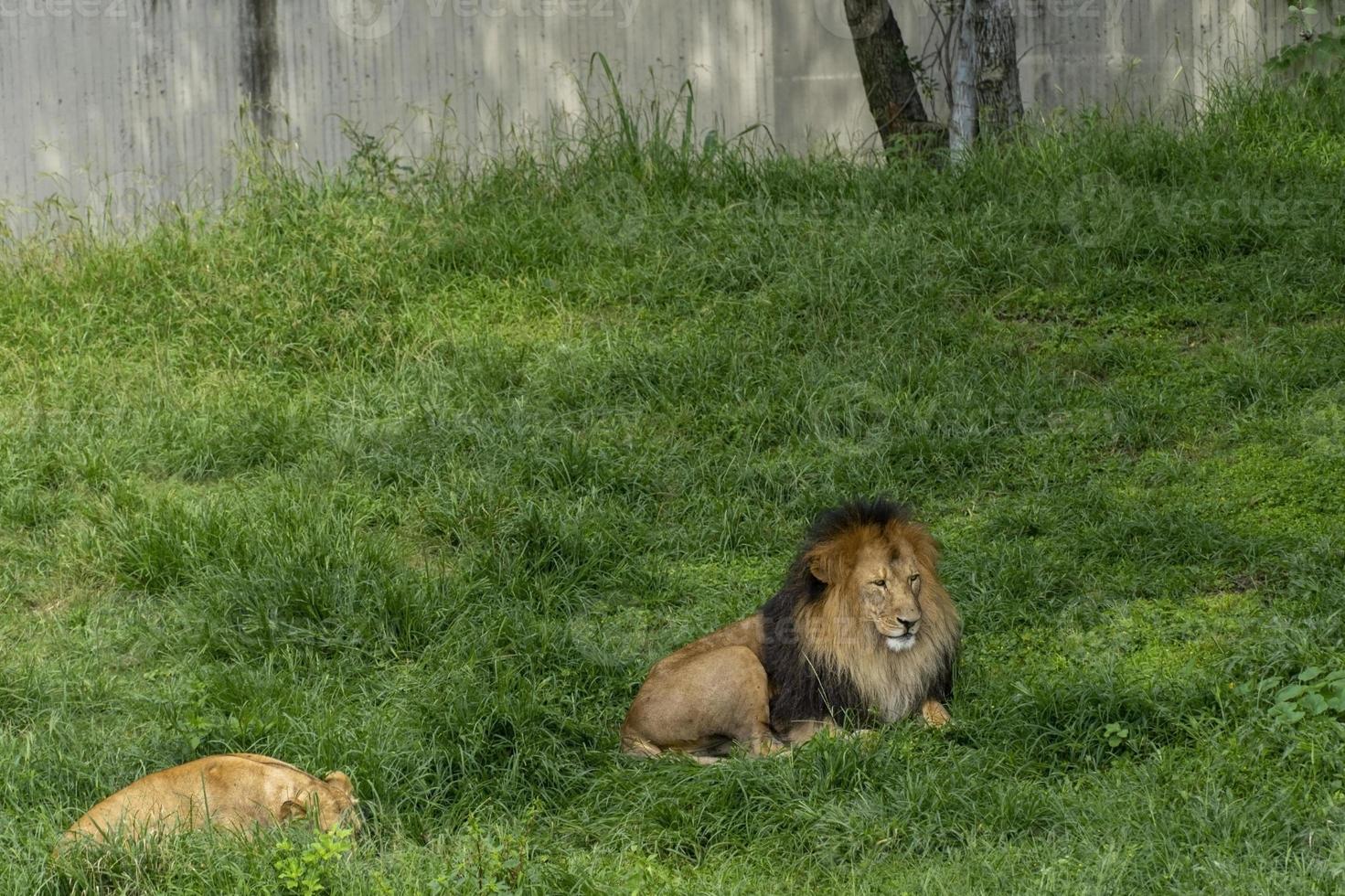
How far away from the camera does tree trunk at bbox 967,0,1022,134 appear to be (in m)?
9.38

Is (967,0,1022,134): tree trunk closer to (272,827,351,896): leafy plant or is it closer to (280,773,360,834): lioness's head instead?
(280,773,360,834): lioness's head

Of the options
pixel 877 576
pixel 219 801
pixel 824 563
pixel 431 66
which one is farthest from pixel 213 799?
pixel 431 66

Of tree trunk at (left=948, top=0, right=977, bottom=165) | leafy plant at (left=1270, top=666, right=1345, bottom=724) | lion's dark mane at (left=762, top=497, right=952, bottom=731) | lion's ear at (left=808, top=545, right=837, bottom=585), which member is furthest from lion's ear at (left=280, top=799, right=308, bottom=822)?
tree trunk at (left=948, top=0, right=977, bottom=165)

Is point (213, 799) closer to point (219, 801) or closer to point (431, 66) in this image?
point (219, 801)

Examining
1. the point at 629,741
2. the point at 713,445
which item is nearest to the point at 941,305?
the point at 713,445

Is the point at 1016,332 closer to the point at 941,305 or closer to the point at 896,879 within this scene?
the point at 941,305

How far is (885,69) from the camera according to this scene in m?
9.86

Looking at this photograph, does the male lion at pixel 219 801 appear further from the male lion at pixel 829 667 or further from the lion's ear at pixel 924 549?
the lion's ear at pixel 924 549

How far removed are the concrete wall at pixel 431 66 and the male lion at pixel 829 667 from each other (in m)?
5.69

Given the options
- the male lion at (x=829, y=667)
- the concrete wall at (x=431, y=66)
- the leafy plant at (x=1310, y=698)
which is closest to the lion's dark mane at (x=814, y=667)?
the male lion at (x=829, y=667)

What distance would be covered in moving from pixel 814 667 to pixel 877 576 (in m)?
0.35

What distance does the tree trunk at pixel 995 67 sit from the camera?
30.8 ft

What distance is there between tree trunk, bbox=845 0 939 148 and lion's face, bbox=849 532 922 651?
17.6 ft

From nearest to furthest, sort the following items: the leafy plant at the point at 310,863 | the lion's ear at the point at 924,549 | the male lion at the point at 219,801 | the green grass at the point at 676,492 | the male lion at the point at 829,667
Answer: the leafy plant at the point at 310,863 < the male lion at the point at 219,801 < the green grass at the point at 676,492 < the male lion at the point at 829,667 < the lion's ear at the point at 924,549
